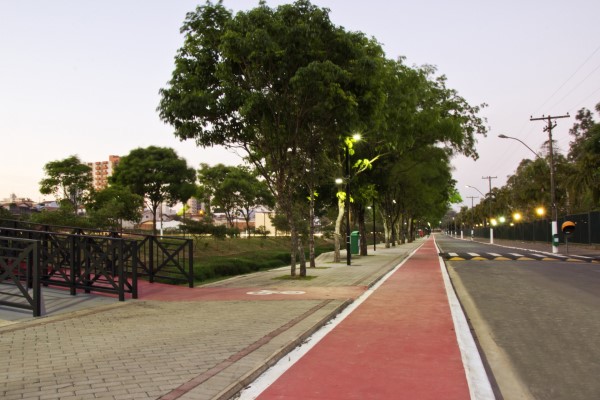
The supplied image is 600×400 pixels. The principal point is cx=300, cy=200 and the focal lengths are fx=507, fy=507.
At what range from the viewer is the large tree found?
577 inches

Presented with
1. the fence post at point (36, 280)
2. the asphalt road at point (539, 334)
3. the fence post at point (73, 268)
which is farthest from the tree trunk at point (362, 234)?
the fence post at point (36, 280)

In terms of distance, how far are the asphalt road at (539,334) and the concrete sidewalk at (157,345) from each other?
258 cm

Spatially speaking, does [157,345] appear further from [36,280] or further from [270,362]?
[36,280]

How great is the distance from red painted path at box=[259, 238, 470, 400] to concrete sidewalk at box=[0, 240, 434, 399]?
0.44 meters

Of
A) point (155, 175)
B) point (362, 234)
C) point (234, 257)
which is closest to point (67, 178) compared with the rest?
point (155, 175)

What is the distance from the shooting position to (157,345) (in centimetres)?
664

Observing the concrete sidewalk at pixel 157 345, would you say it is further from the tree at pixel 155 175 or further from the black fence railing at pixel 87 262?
the tree at pixel 155 175

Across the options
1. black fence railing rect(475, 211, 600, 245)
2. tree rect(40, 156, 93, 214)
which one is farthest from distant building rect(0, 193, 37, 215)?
black fence railing rect(475, 211, 600, 245)

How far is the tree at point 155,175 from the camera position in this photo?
5509cm

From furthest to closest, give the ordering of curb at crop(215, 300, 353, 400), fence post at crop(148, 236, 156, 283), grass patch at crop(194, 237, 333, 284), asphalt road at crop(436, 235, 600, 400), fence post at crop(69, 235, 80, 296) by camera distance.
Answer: grass patch at crop(194, 237, 333, 284), fence post at crop(148, 236, 156, 283), fence post at crop(69, 235, 80, 296), asphalt road at crop(436, 235, 600, 400), curb at crop(215, 300, 353, 400)

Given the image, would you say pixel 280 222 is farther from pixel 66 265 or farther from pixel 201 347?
pixel 201 347

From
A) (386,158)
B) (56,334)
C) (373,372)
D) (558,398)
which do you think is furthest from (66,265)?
(386,158)

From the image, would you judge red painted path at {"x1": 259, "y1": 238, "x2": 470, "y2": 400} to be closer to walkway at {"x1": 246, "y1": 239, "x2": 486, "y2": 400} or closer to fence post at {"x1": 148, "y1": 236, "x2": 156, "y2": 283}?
walkway at {"x1": 246, "y1": 239, "x2": 486, "y2": 400}

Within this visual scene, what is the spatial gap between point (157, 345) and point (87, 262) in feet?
20.1
